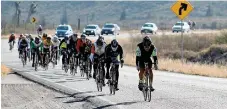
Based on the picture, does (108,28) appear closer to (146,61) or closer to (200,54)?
(200,54)

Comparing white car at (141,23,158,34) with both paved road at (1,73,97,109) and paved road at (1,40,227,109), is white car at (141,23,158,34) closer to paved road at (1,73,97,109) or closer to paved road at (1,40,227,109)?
paved road at (1,40,227,109)

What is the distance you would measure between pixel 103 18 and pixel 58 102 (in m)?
181

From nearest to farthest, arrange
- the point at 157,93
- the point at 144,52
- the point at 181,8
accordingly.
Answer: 1. the point at 144,52
2. the point at 157,93
3. the point at 181,8

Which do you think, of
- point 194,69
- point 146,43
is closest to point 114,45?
point 146,43

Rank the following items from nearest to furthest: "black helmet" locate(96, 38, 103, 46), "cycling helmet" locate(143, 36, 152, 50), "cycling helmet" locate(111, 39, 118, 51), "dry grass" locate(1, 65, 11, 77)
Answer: "cycling helmet" locate(143, 36, 152, 50)
"cycling helmet" locate(111, 39, 118, 51)
"black helmet" locate(96, 38, 103, 46)
"dry grass" locate(1, 65, 11, 77)

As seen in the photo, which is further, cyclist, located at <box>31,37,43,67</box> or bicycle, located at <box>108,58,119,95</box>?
cyclist, located at <box>31,37,43,67</box>

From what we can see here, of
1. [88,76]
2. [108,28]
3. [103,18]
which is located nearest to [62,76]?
[88,76]

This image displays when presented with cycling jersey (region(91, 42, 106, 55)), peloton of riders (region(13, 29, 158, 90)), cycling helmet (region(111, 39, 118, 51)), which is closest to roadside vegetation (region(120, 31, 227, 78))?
peloton of riders (region(13, 29, 158, 90))

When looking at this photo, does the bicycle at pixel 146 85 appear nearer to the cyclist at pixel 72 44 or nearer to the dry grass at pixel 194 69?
the cyclist at pixel 72 44

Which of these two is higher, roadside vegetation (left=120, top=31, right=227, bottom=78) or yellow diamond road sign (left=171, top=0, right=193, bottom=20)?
yellow diamond road sign (left=171, top=0, right=193, bottom=20)

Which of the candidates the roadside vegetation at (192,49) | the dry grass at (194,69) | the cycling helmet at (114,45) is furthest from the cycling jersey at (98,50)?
the roadside vegetation at (192,49)

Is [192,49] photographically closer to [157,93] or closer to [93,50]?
[93,50]

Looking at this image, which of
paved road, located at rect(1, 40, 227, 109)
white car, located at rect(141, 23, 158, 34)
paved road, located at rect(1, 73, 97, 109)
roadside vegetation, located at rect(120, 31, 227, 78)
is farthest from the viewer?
white car, located at rect(141, 23, 158, 34)

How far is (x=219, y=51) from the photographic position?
152ft
